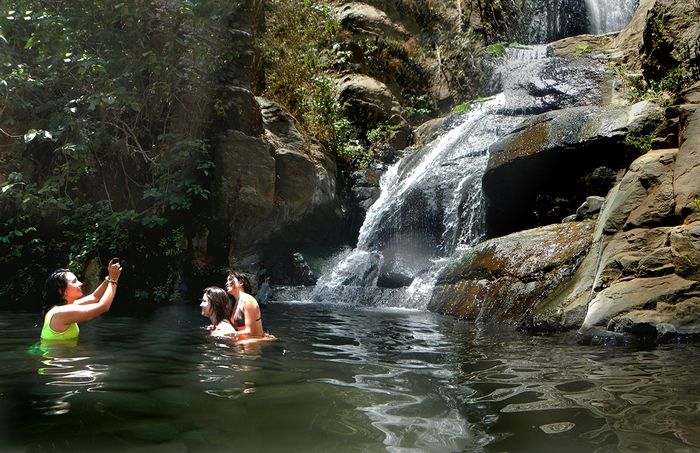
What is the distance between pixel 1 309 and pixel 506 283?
836 cm

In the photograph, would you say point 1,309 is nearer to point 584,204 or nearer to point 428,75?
point 584,204

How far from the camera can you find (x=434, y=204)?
12641mm

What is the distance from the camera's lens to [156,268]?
11.2 metres

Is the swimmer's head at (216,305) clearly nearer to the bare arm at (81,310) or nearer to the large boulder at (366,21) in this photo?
the bare arm at (81,310)

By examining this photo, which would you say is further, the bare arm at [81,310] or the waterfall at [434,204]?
the waterfall at [434,204]

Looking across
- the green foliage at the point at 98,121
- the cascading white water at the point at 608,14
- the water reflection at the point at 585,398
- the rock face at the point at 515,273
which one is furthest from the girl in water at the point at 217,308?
the cascading white water at the point at 608,14

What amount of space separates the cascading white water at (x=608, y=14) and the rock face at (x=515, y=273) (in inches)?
602

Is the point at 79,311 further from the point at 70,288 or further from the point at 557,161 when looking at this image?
the point at 557,161

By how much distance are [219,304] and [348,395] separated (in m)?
3.13

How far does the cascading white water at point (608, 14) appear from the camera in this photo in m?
20.4

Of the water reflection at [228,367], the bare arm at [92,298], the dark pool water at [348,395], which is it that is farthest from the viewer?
the bare arm at [92,298]

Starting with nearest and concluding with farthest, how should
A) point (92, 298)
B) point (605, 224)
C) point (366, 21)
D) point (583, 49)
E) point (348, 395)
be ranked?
point (348, 395) < point (92, 298) < point (605, 224) < point (583, 49) < point (366, 21)

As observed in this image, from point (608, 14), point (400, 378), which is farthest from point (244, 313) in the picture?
point (608, 14)

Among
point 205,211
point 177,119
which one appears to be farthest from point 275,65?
point 205,211
